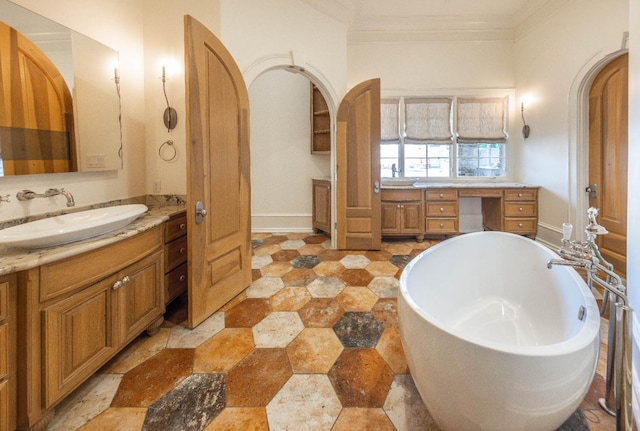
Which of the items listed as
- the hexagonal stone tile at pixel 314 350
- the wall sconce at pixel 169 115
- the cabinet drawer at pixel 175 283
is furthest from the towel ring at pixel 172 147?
the hexagonal stone tile at pixel 314 350

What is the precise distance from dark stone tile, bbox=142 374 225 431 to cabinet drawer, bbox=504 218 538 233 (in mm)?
4101

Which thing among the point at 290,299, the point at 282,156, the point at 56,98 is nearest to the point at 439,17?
the point at 282,156

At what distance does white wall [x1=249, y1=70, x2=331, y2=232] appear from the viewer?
4781 millimetres

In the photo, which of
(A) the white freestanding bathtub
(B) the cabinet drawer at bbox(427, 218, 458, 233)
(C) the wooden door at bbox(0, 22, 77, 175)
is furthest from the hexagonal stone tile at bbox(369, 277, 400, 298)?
(C) the wooden door at bbox(0, 22, 77, 175)

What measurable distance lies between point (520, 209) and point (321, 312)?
3.38 meters

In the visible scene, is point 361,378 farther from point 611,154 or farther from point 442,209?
point 611,154

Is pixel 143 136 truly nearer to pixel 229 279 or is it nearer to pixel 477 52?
pixel 229 279

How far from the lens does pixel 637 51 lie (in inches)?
52.0

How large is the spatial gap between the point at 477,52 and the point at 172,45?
4.31 metres

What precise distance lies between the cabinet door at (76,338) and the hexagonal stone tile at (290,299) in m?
1.17

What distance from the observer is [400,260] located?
11.8ft

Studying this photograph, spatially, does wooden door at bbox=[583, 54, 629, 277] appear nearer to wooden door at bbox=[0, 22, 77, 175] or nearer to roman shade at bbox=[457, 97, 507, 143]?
roman shade at bbox=[457, 97, 507, 143]

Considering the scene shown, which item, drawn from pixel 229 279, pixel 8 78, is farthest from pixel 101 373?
pixel 8 78

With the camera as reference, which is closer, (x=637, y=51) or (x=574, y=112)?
(x=637, y=51)
